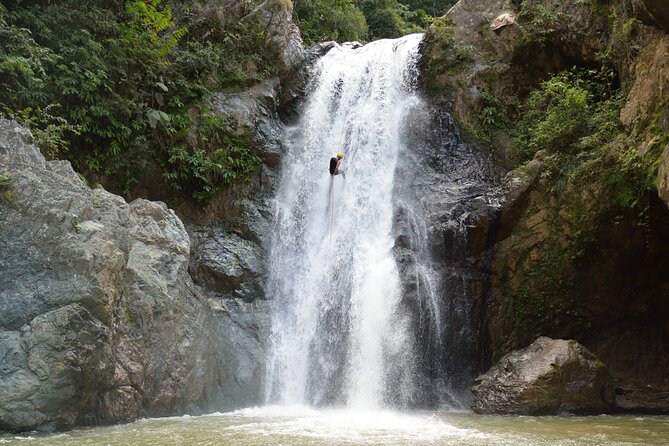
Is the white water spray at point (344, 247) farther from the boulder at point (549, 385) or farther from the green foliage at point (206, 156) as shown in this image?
the boulder at point (549, 385)

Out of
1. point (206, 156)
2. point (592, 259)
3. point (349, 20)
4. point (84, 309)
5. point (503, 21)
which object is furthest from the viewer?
point (349, 20)

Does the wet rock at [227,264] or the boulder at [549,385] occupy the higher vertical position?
the wet rock at [227,264]

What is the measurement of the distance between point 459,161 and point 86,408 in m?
9.22

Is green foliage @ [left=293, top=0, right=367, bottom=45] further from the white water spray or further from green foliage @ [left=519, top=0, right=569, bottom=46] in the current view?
green foliage @ [left=519, top=0, right=569, bottom=46]

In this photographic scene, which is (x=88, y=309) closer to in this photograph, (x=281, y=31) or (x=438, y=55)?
(x=281, y=31)

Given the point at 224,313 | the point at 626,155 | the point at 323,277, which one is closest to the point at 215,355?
the point at 224,313

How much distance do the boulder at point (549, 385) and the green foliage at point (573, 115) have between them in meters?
4.07

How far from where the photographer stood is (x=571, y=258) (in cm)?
1104

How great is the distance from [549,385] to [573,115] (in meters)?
5.51

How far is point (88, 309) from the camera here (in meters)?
7.52

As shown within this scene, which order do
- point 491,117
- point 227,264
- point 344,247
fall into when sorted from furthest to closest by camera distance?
point 491,117
point 344,247
point 227,264

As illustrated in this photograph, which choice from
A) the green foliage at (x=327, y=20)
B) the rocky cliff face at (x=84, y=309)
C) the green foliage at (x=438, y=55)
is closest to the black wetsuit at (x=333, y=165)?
the green foliage at (x=438, y=55)

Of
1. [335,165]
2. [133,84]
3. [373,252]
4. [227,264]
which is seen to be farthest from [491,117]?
[133,84]

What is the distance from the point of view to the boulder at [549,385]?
30.4ft
